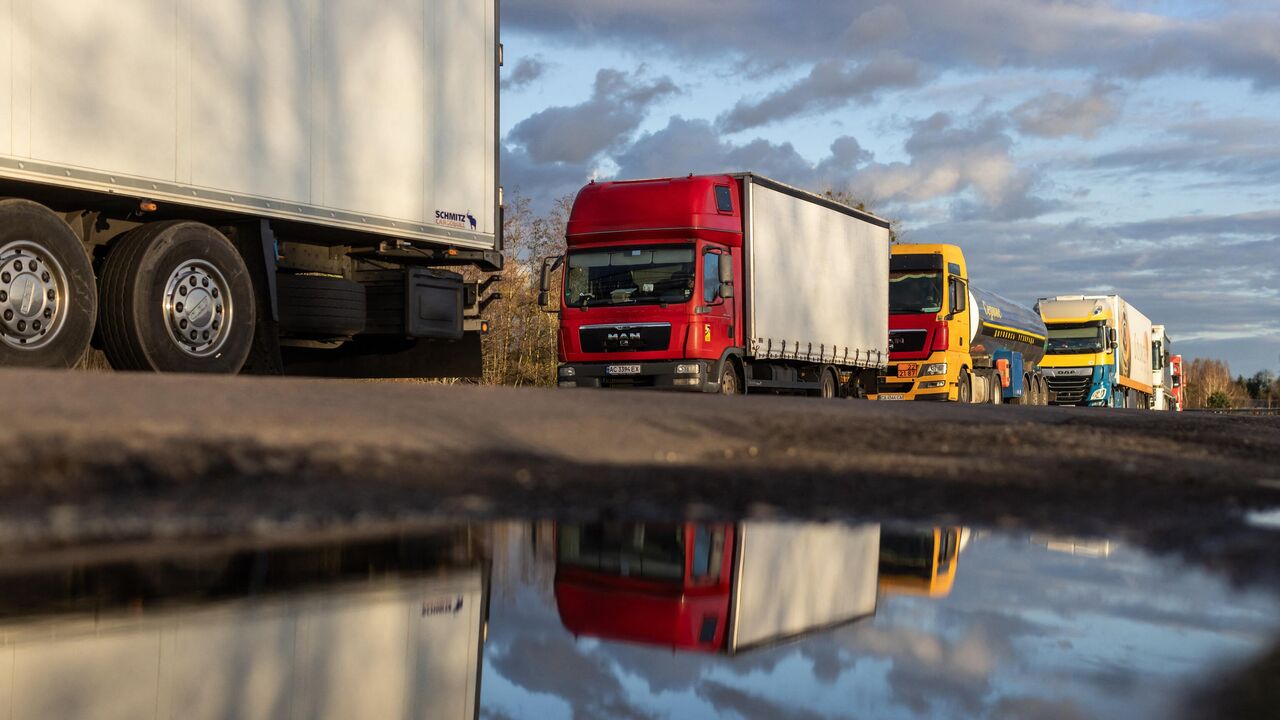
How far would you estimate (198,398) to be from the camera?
6188 millimetres

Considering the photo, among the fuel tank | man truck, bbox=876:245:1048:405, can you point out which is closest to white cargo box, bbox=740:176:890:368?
man truck, bbox=876:245:1048:405

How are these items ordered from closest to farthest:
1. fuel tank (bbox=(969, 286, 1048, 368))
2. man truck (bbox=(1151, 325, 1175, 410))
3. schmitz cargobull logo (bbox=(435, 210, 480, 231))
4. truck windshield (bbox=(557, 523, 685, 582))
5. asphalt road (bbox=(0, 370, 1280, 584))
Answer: truck windshield (bbox=(557, 523, 685, 582)) < asphalt road (bbox=(0, 370, 1280, 584)) < schmitz cargobull logo (bbox=(435, 210, 480, 231)) < fuel tank (bbox=(969, 286, 1048, 368)) < man truck (bbox=(1151, 325, 1175, 410))

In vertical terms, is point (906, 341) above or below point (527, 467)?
above

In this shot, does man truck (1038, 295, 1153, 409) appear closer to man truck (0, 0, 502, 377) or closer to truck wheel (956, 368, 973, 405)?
truck wheel (956, 368, 973, 405)

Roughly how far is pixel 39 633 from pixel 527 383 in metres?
20.0

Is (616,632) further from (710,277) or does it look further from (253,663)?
(710,277)

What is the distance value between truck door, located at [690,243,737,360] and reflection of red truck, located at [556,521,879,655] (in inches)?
551

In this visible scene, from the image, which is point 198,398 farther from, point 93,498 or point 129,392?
point 93,498

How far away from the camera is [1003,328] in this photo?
3089cm

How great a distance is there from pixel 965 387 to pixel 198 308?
1930 centimetres

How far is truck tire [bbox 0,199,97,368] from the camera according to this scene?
28.2 feet

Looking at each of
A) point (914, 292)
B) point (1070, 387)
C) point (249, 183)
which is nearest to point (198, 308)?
point (249, 183)

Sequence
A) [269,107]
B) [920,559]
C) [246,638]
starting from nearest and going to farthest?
[246,638]
[920,559]
[269,107]

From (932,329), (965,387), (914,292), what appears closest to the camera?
(932,329)
